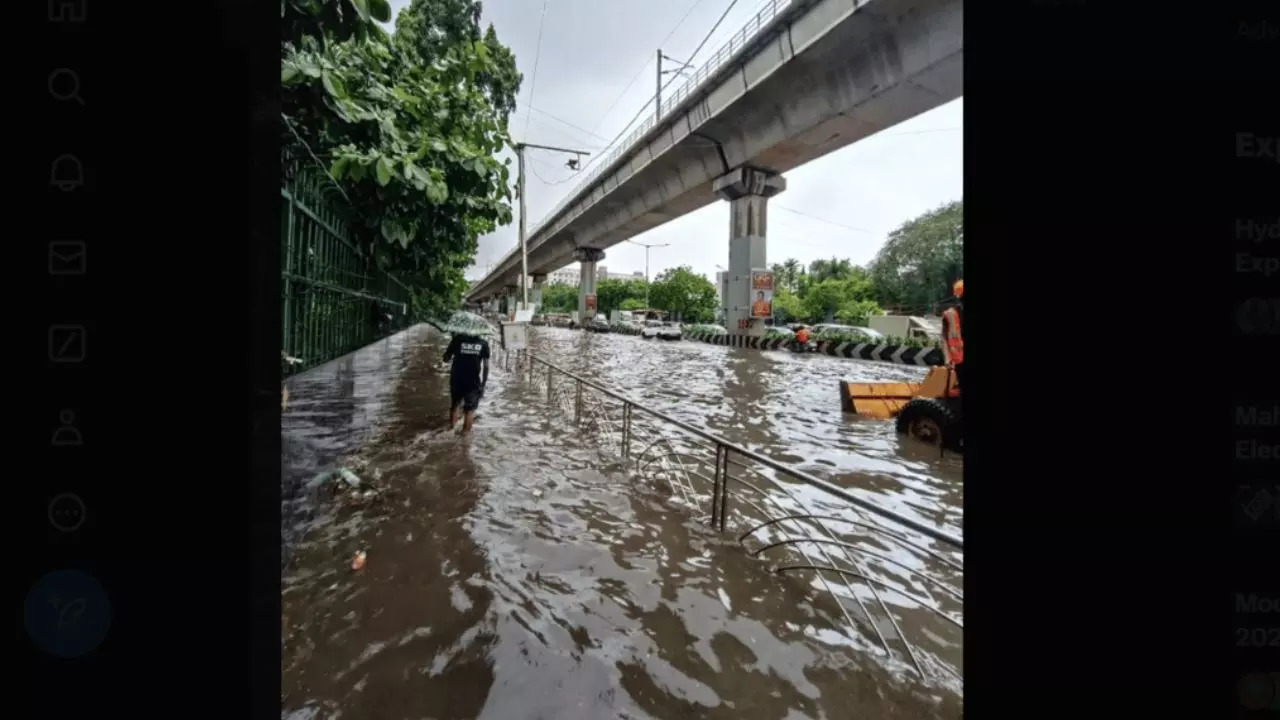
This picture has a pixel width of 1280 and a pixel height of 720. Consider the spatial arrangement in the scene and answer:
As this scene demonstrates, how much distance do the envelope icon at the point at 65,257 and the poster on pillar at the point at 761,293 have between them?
27.0 m

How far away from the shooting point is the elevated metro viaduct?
1423cm

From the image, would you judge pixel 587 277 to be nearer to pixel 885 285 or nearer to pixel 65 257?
pixel 885 285

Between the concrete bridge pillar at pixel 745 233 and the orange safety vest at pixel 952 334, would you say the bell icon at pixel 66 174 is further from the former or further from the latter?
the concrete bridge pillar at pixel 745 233

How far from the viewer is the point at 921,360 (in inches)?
807

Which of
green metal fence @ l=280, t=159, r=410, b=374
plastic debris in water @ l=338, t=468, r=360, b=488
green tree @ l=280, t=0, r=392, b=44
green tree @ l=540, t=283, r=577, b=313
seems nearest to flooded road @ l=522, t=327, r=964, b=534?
green tree @ l=280, t=0, r=392, b=44

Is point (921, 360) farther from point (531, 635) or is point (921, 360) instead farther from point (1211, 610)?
point (1211, 610)

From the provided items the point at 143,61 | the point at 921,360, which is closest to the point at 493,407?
the point at 143,61

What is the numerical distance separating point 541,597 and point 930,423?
240 inches

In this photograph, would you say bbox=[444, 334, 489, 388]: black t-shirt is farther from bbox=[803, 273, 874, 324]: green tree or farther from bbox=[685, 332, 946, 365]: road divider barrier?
bbox=[803, 273, 874, 324]: green tree

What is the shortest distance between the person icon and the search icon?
1.00 ft

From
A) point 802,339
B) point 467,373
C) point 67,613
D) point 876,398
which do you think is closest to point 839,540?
point 67,613

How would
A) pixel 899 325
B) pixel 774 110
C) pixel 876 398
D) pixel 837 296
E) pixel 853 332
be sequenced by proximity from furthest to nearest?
pixel 837 296 → pixel 899 325 → pixel 853 332 → pixel 774 110 → pixel 876 398

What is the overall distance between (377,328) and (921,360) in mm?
18591

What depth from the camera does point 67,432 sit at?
0.53 meters
